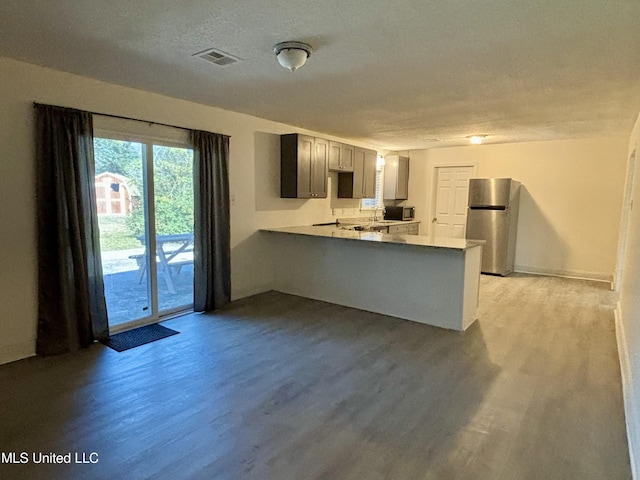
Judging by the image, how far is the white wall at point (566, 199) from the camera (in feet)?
19.6

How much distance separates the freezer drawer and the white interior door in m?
0.70

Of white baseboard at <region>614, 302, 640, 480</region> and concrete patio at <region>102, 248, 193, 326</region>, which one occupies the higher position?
concrete patio at <region>102, 248, 193, 326</region>

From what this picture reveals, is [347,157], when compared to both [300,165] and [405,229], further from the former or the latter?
[405,229]

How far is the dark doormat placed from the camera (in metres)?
3.45

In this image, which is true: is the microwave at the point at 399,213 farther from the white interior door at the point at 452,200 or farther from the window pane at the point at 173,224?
the window pane at the point at 173,224

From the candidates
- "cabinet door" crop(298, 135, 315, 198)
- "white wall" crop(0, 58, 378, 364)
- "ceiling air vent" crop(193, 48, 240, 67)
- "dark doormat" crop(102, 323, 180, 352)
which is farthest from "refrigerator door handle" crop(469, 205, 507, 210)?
"dark doormat" crop(102, 323, 180, 352)

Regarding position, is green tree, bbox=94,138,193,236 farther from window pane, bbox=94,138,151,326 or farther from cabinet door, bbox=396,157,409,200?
cabinet door, bbox=396,157,409,200

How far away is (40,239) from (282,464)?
2.74 metres

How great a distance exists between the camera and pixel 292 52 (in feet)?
8.02

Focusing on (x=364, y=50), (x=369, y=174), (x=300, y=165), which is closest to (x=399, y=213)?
(x=369, y=174)

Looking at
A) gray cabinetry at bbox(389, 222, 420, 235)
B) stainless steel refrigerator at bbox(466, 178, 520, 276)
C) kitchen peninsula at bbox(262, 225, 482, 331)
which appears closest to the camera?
kitchen peninsula at bbox(262, 225, 482, 331)

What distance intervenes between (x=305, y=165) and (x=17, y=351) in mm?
3825

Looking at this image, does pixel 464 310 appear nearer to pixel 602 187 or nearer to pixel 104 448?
pixel 104 448

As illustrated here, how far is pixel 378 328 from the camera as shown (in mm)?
3939
